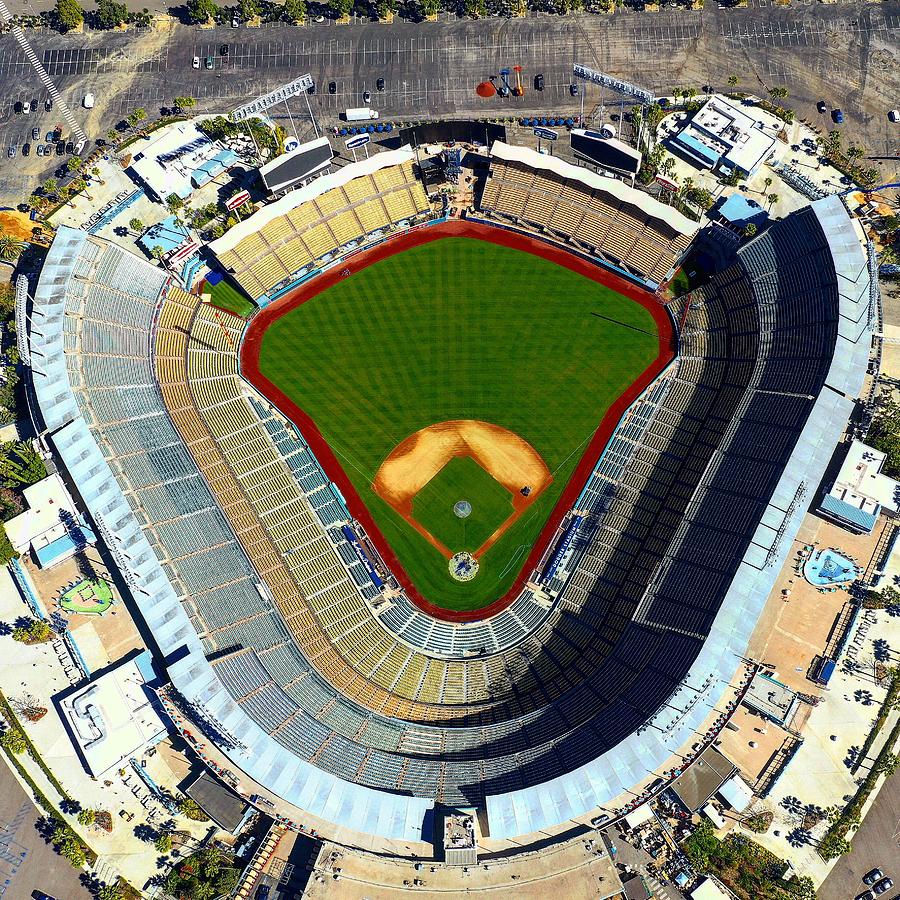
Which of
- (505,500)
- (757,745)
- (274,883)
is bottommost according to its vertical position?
(274,883)

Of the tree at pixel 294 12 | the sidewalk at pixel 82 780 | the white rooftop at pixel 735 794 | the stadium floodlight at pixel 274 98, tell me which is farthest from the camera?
the tree at pixel 294 12

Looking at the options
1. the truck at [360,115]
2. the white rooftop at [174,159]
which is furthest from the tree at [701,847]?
the white rooftop at [174,159]

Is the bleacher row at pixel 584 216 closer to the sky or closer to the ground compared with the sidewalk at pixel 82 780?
closer to the sky

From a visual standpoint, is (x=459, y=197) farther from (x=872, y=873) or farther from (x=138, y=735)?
(x=872, y=873)

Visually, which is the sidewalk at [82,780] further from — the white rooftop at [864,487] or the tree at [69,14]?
the tree at [69,14]

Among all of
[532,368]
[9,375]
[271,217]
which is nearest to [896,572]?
[532,368]

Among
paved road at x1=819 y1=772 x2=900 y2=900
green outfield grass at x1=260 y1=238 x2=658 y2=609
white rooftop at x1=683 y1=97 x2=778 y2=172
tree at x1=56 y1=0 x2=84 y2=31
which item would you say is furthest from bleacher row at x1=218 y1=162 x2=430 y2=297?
paved road at x1=819 y1=772 x2=900 y2=900
